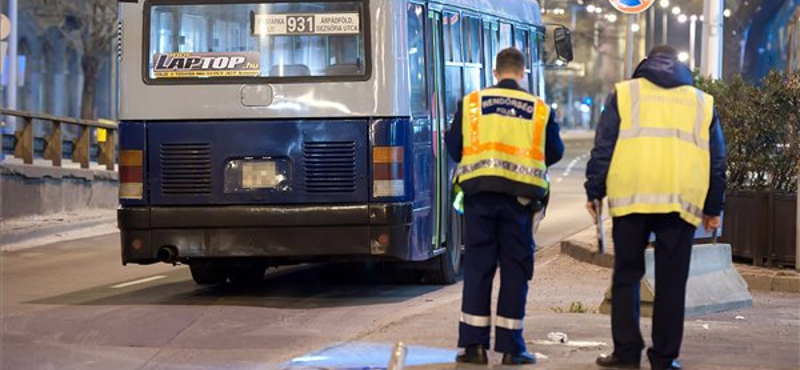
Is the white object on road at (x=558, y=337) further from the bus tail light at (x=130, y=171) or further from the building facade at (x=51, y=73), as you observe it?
the building facade at (x=51, y=73)

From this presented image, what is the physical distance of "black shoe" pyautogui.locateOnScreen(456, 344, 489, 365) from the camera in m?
8.13

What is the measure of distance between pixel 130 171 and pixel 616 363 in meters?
5.43

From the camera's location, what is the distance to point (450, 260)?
44.8 feet

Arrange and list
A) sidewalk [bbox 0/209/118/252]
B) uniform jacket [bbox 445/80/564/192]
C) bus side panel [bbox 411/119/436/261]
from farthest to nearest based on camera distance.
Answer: sidewalk [bbox 0/209/118/252]
bus side panel [bbox 411/119/436/261]
uniform jacket [bbox 445/80/564/192]

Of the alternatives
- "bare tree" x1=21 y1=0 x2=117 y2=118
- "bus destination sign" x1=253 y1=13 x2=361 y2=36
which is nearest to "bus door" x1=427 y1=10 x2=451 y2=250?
"bus destination sign" x1=253 y1=13 x2=361 y2=36

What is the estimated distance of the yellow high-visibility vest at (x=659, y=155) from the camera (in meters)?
7.72

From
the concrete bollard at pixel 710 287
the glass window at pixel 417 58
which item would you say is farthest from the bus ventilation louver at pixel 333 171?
the concrete bollard at pixel 710 287

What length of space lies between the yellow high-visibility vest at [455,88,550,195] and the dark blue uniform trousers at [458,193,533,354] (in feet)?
0.50

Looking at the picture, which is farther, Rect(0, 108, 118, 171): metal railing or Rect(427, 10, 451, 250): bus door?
Rect(0, 108, 118, 171): metal railing

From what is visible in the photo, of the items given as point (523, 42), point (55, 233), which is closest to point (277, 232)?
point (523, 42)

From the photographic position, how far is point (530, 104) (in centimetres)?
826

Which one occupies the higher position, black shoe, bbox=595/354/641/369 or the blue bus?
the blue bus

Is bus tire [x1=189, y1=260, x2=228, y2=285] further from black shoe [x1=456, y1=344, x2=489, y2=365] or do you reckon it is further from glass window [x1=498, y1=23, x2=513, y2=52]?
black shoe [x1=456, y1=344, x2=489, y2=365]

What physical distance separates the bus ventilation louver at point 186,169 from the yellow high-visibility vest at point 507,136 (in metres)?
4.24
